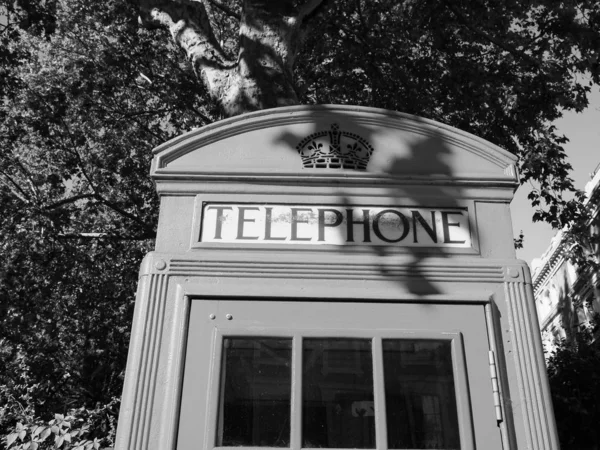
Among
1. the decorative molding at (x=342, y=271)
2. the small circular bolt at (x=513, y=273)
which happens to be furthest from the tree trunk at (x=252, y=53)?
the small circular bolt at (x=513, y=273)

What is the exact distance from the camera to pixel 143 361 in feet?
6.90

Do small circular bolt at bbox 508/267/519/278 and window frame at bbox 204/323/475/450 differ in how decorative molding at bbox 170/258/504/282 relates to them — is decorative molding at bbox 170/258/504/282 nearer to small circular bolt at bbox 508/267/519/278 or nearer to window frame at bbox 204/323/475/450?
small circular bolt at bbox 508/267/519/278

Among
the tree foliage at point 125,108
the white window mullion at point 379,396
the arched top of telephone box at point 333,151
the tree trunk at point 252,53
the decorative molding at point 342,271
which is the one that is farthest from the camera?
the tree foliage at point 125,108

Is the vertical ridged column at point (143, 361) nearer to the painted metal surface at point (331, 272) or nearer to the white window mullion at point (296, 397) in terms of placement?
the painted metal surface at point (331, 272)

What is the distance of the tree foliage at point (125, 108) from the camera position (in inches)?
362

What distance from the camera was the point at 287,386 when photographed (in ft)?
6.72

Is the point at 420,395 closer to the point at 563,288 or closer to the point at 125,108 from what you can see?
the point at 125,108

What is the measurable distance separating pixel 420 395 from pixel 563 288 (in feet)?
106

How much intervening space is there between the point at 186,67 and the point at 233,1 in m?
1.62

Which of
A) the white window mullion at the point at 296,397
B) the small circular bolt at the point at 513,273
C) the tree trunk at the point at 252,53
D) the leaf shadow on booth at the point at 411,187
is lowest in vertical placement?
the white window mullion at the point at 296,397

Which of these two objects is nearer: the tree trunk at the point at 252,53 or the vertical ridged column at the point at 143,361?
the vertical ridged column at the point at 143,361

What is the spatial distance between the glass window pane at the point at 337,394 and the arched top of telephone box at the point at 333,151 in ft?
2.33

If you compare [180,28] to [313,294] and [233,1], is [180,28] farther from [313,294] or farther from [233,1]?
[233,1]

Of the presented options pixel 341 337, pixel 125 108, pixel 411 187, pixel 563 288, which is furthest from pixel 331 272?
pixel 563 288
